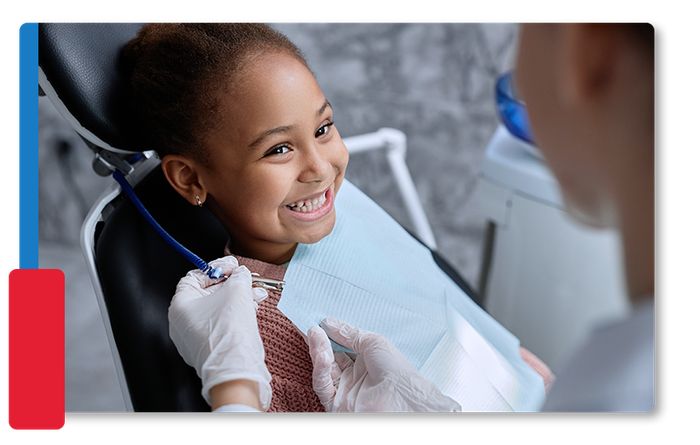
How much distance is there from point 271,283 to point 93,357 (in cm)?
102

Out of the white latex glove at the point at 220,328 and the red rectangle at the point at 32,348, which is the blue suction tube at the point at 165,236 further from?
the red rectangle at the point at 32,348

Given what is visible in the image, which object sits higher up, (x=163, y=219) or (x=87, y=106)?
(x=87, y=106)

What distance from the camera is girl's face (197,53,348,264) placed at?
61cm

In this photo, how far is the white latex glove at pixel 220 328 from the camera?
1.71 feet

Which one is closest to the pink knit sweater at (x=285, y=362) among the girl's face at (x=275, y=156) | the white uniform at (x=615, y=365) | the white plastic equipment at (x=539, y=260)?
the girl's face at (x=275, y=156)

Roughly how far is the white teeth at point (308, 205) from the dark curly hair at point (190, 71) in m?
0.12

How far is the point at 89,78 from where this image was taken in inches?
26.6

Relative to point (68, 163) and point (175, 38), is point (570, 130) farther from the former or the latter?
point (68, 163)

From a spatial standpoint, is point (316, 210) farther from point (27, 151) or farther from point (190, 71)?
point (27, 151)

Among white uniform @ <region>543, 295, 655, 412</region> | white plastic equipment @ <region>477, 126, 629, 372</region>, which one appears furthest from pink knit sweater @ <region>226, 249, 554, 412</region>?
white plastic equipment @ <region>477, 126, 629, 372</region>

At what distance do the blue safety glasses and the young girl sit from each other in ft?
1.43

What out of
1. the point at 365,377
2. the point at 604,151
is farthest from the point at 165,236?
the point at 604,151
